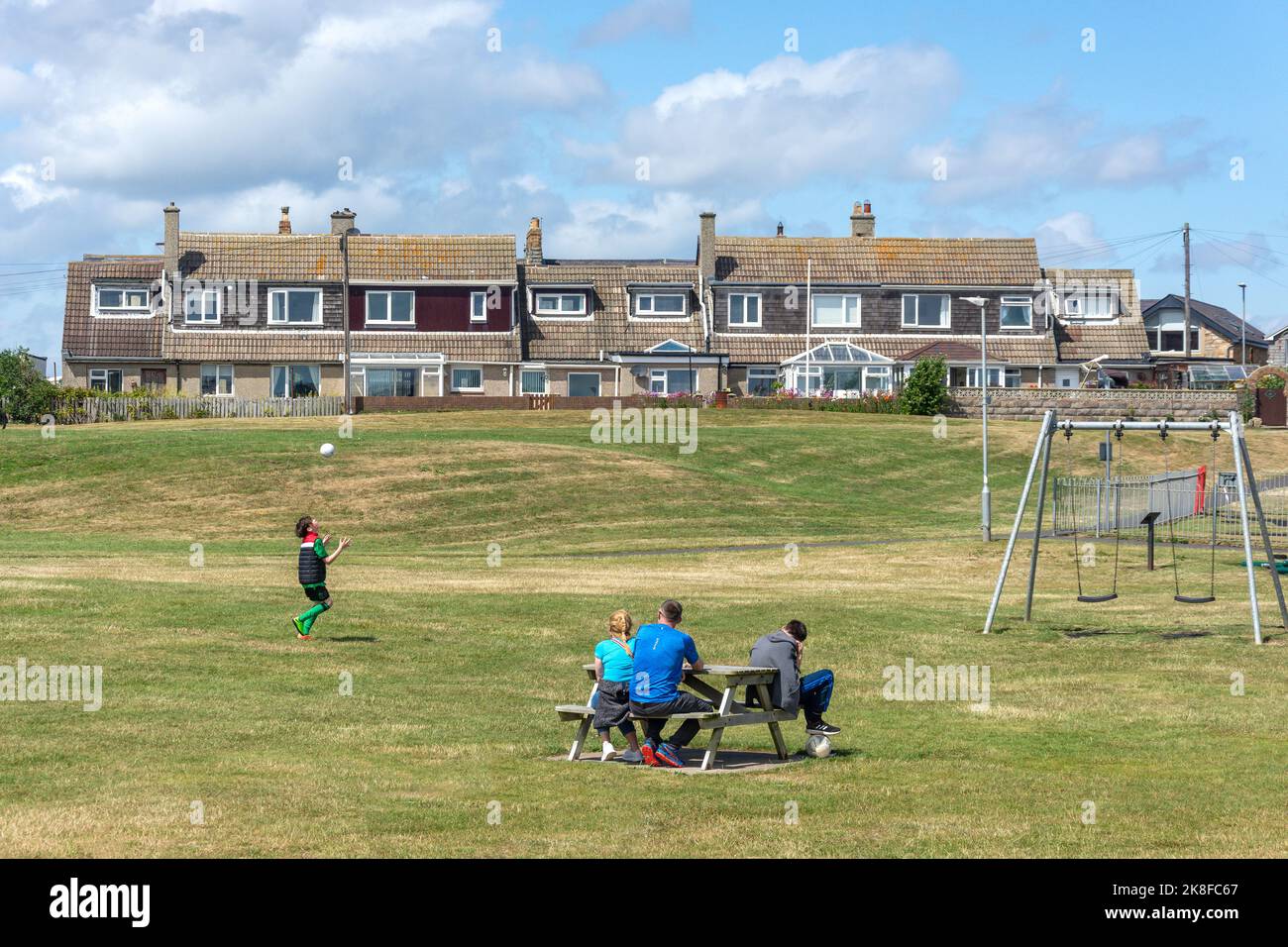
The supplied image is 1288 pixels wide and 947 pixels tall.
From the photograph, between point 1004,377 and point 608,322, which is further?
point 608,322

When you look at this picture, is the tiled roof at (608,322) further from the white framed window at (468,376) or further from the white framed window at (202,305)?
the white framed window at (202,305)

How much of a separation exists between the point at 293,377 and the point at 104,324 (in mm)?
11001

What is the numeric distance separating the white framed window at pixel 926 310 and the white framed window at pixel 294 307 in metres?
32.0

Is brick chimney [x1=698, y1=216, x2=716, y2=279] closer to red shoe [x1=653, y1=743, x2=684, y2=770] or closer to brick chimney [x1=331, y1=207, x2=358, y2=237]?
brick chimney [x1=331, y1=207, x2=358, y2=237]

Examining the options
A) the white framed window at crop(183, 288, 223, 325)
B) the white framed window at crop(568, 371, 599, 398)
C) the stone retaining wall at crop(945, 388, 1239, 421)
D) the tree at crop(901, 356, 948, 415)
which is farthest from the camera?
the white framed window at crop(568, 371, 599, 398)

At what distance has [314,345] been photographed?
279 ft

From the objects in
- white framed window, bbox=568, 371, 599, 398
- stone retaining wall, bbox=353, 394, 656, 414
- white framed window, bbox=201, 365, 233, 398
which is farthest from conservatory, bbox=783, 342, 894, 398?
white framed window, bbox=201, 365, 233, 398

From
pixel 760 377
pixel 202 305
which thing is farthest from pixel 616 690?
pixel 202 305

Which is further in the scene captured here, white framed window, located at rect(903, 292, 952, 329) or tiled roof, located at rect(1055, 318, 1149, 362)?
tiled roof, located at rect(1055, 318, 1149, 362)

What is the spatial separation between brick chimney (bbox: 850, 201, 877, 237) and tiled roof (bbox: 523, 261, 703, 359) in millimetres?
12242

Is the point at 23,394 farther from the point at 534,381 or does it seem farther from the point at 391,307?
the point at 534,381

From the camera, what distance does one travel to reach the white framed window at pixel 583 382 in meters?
87.9

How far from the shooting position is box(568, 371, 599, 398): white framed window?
288 ft

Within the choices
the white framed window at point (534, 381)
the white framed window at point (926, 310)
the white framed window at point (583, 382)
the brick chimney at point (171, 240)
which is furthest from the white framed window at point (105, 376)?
the white framed window at point (926, 310)
